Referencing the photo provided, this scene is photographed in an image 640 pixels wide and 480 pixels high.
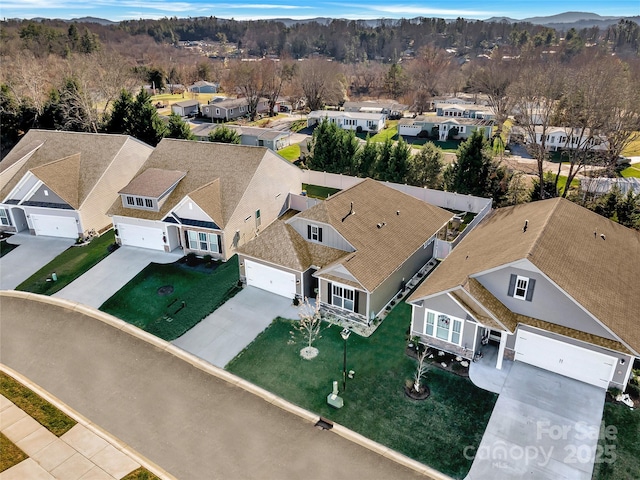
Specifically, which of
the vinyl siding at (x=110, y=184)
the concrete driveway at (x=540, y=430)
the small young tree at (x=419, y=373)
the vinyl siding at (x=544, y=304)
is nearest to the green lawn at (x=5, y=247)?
the vinyl siding at (x=110, y=184)

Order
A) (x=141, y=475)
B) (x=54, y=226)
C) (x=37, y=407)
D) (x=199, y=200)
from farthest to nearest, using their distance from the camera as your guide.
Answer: (x=54, y=226), (x=199, y=200), (x=37, y=407), (x=141, y=475)

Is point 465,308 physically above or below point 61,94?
below

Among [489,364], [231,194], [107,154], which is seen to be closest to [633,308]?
[489,364]

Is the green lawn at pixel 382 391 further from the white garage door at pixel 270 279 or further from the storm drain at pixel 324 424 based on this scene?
the white garage door at pixel 270 279

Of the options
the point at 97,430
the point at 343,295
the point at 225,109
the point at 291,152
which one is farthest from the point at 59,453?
the point at 225,109

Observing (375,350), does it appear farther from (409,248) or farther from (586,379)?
(586,379)

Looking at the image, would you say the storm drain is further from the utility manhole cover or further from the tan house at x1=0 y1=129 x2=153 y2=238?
the tan house at x1=0 y1=129 x2=153 y2=238

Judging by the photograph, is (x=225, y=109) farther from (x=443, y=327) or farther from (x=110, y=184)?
(x=443, y=327)
